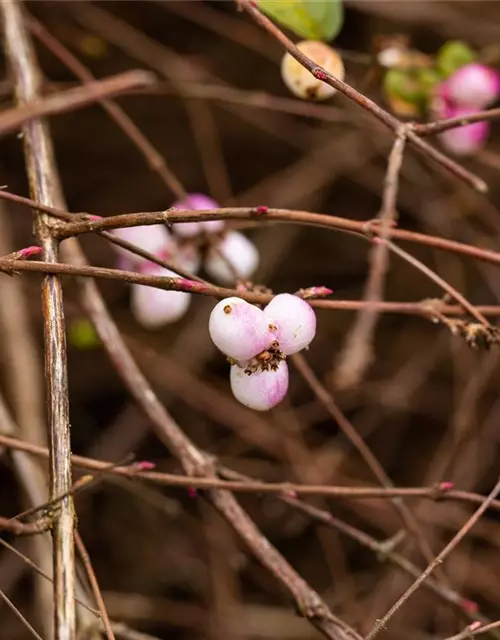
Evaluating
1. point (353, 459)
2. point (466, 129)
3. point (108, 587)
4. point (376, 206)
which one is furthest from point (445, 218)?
point (108, 587)

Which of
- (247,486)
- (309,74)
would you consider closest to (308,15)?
(309,74)

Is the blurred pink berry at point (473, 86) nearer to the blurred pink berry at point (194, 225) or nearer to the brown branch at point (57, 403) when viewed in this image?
the blurred pink berry at point (194, 225)

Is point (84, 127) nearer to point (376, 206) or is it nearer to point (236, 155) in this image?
point (236, 155)

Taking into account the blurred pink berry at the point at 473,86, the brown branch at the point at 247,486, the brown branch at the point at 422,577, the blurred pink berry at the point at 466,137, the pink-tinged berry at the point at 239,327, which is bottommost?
the brown branch at the point at 422,577

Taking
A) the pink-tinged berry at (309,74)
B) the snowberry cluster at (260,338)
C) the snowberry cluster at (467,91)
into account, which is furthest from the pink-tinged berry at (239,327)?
the snowberry cluster at (467,91)

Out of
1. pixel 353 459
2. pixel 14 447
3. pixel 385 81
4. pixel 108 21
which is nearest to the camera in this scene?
pixel 14 447

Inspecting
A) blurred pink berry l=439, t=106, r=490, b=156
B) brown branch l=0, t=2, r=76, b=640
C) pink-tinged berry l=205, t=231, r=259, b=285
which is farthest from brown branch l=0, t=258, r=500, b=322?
blurred pink berry l=439, t=106, r=490, b=156

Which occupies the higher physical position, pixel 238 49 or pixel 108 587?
pixel 238 49
